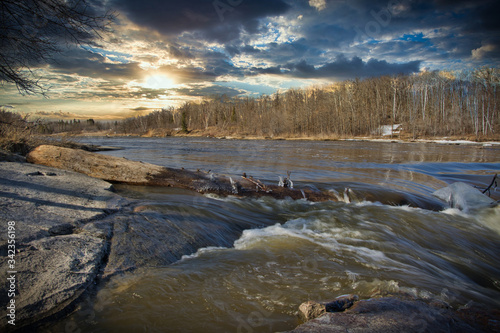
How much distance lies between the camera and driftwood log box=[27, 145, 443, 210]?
705cm

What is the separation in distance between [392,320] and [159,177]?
6381 mm

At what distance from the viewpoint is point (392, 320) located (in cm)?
205

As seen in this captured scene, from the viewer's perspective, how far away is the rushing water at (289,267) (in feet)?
7.96

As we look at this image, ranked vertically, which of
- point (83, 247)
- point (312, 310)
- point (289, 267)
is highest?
point (83, 247)

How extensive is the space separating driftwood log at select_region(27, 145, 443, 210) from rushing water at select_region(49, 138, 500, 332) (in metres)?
0.34

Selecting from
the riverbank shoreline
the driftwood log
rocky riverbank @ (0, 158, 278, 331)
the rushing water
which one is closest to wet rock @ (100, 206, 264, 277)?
rocky riverbank @ (0, 158, 278, 331)

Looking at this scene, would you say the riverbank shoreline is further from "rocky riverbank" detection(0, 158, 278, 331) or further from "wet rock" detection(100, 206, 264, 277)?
"wet rock" detection(100, 206, 264, 277)

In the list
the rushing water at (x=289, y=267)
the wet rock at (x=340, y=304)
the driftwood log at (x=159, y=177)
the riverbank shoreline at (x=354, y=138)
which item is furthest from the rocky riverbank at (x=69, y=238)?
the riverbank shoreline at (x=354, y=138)

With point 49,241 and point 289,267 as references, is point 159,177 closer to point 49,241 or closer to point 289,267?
point 49,241

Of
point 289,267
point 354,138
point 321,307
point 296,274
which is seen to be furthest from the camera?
point 354,138

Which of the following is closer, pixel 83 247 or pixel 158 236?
pixel 83 247

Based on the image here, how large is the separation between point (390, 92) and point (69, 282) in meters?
89.0

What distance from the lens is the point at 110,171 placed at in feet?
23.1

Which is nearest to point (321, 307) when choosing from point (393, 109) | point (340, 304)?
point (340, 304)
